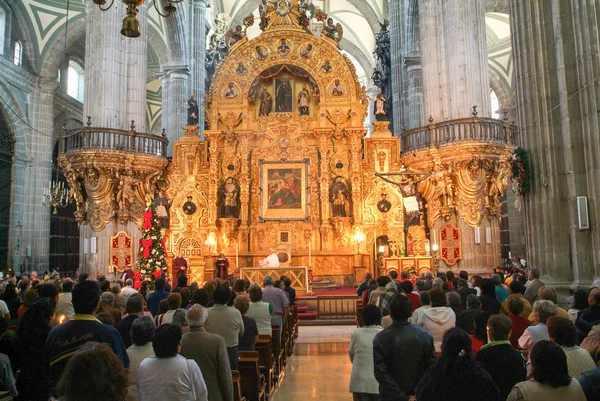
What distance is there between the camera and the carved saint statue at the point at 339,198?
22031 mm

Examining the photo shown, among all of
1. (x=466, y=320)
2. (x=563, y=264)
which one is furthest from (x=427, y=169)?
(x=466, y=320)

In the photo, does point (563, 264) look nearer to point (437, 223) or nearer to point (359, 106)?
point (437, 223)

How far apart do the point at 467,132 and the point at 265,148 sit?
841cm

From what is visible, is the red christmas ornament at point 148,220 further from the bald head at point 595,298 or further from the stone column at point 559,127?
the bald head at point 595,298

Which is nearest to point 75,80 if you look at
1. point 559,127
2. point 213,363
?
point 559,127

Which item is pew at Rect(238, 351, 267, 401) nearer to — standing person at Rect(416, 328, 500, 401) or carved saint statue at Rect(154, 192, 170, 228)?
standing person at Rect(416, 328, 500, 401)

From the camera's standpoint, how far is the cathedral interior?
19016mm

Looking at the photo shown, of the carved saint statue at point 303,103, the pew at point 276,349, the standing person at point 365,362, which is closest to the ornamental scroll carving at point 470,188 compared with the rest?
the carved saint statue at point 303,103

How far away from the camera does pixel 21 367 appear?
509 cm

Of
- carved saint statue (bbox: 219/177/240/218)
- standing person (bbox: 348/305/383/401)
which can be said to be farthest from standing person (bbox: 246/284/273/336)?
carved saint statue (bbox: 219/177/240/218)

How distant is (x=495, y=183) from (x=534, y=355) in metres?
16.4

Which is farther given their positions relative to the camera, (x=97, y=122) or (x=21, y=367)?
(x=97, y=122)

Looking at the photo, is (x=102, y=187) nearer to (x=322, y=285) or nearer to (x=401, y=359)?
(x=322, y=285)

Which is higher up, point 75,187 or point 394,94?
point 394,94
